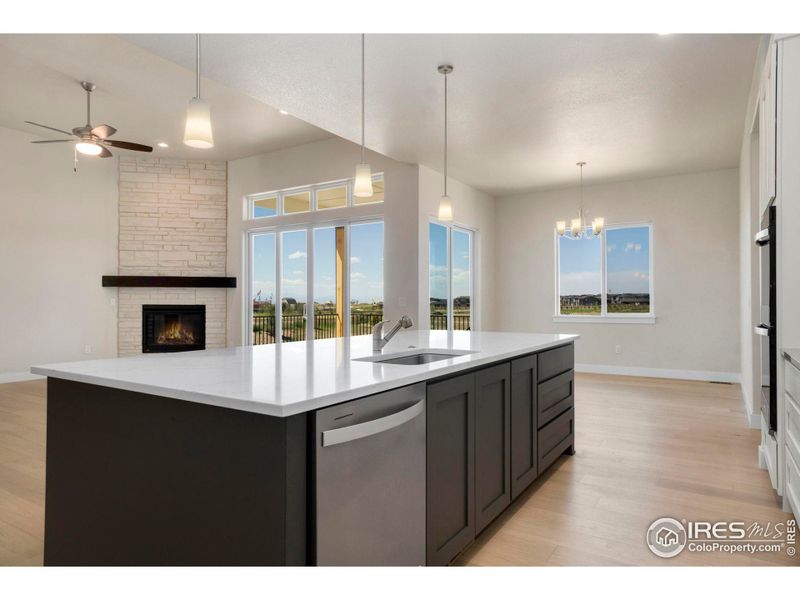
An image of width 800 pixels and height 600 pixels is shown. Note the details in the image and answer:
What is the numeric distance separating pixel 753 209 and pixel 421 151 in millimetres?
3141

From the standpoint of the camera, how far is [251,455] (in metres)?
1.30

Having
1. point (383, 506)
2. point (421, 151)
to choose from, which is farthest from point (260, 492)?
point (421, 151)

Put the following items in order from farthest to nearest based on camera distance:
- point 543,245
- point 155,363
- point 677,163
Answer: point 543,245 < point 677,163 < point 155,363

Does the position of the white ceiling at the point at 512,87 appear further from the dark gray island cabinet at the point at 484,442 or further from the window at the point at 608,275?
the dark gray island cabinet at the point at 484,442

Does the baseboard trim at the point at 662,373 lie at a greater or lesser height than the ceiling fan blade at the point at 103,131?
lesser

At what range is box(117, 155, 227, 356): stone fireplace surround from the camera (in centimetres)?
726

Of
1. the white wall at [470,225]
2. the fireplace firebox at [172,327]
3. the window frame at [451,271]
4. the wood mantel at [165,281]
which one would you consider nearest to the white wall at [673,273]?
the white wall at [470,225]

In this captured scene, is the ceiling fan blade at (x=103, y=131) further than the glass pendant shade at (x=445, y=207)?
Yes

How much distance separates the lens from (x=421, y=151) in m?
5.45

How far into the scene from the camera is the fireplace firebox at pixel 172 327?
7324 millimetres

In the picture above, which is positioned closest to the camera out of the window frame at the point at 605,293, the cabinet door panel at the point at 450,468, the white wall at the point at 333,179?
the cabinet door panel at the point at 450,468

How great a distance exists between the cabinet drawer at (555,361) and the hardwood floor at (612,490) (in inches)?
24.6

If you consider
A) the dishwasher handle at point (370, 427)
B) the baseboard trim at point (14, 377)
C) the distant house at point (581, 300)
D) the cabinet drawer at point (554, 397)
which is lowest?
the baseboard trim at point (14, 377)
